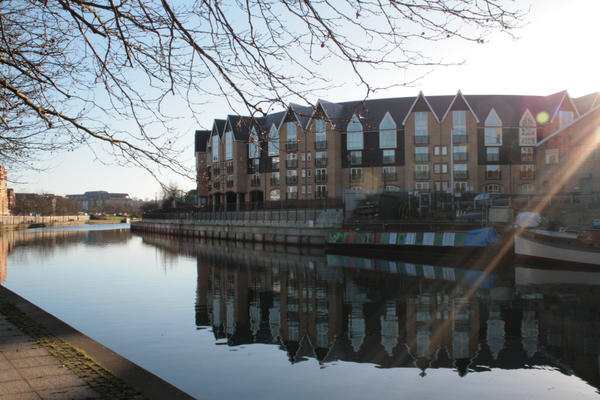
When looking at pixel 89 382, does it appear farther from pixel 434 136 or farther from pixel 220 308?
pixel 434 136

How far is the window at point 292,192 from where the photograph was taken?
198 ft

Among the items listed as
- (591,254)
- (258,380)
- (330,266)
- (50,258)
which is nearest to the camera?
(258,380)

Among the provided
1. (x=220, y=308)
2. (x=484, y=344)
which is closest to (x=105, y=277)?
(x=220, y=308)

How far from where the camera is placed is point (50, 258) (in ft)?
114

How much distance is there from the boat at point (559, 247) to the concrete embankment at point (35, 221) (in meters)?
91.8

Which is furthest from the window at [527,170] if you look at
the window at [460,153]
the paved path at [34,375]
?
the paved path at [34,375]

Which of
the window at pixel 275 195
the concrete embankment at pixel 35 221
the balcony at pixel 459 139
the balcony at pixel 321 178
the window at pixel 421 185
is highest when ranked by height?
the balcony at pixel 459 139

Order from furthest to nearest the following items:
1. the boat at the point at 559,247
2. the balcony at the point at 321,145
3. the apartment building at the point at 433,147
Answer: the balcony at the point at 321,145
the apartment building at the point at 433,147
the boat at the point at 559,247

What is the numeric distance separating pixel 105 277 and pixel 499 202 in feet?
87.3

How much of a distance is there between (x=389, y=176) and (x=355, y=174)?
161 inches

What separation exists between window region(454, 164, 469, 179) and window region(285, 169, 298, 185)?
62.5 feet

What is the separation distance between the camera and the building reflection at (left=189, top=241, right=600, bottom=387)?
10453mm

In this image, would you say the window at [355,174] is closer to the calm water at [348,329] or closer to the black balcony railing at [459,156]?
the black balcony railing at [459,156]

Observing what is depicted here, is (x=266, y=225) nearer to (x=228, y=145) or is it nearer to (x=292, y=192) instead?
(x=292, y=192)
